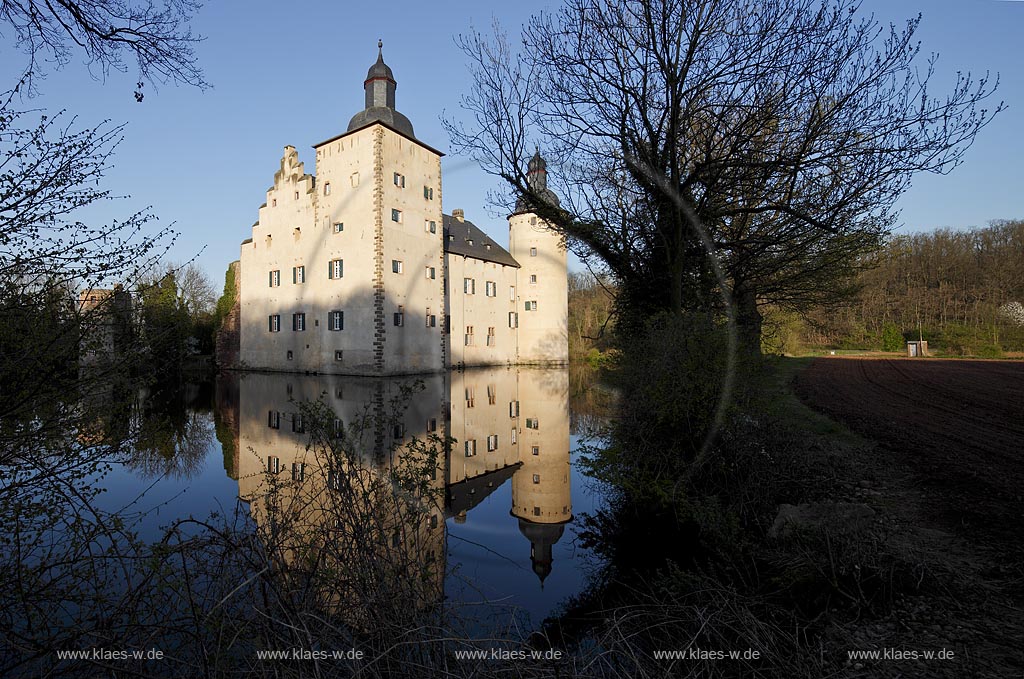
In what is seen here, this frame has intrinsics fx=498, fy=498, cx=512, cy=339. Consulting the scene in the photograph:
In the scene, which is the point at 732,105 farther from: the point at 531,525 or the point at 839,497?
the point at 531,525

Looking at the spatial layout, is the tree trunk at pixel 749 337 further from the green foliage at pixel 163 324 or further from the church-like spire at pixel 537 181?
the green foliage at pixel 163 324

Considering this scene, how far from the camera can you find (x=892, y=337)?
40.3 m

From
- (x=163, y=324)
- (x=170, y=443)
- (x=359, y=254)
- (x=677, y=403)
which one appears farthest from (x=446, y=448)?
(x=359, y=254)

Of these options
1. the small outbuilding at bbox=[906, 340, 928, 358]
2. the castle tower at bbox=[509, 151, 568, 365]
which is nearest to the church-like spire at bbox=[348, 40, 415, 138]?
the castle tower at bbox=[509, 151, 568, 365]

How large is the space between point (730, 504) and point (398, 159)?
26.9 m

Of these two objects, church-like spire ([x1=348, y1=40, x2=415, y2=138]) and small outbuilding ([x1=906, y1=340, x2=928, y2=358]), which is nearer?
church-like spire ([x1=348, y1=40, x2=415, y2=138])

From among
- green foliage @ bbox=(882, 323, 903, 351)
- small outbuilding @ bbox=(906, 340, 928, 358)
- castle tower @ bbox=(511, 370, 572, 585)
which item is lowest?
castle tower @ bbox=(511, 370, 572, 585)

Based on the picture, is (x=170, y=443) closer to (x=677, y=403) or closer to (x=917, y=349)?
(x=677, y=403)

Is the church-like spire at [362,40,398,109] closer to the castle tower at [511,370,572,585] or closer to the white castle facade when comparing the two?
the white castle facade

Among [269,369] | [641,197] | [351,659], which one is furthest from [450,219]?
[351,659]

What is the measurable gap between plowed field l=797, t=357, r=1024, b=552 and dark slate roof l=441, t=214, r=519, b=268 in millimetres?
23715

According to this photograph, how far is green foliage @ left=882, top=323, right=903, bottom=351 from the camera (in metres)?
40.3

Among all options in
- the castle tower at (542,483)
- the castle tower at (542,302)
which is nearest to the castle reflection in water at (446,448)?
the castle tower at (542,483)

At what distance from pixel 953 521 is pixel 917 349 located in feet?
137
